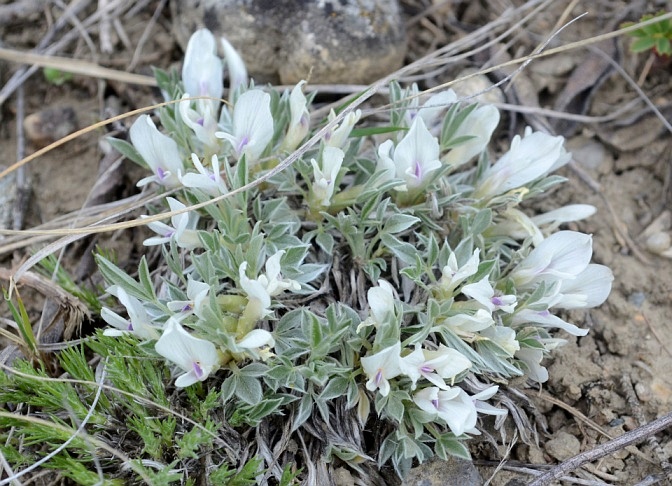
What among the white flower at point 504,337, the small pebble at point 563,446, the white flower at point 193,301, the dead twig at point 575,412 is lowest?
the small pebble at point 563,446

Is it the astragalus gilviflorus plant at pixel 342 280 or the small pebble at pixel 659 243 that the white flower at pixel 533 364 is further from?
the small pebble at pixel 659 243

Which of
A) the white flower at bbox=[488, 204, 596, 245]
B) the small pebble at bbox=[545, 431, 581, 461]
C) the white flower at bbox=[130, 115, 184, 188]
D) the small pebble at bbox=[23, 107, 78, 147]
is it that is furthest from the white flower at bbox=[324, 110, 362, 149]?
the small pebble at bbox=[23, 107, 78, 147]

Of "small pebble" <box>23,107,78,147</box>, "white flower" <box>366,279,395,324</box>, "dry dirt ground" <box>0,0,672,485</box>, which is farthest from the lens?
"small pebble" <box>23,107,78,147</box>

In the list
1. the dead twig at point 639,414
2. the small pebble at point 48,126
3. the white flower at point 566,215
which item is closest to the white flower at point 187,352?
the white flower at point 566,215

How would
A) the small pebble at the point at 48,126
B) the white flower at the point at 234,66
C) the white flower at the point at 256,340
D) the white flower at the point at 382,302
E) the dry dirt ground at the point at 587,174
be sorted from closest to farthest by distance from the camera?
1. the white flower at the point at 256,340
2. the white flower at the point at 382,302
3. the dry dirt ground at the point at 587,174
4. the white flower at the point at 234,66
5. the small pebble at the point at 48,126

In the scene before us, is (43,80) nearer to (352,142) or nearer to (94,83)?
(94,83)

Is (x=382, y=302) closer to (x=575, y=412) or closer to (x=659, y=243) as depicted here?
(x=575, y=412)

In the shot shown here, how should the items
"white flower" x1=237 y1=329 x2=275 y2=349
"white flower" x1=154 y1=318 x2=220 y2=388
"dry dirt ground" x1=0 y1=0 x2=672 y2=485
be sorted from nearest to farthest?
"white flower" x1=154 y1=318 x2=220 y2=388
"white flower" x1=237 y1=329 x2=275 y2=349
"dry dirt ground" x1=0 y1=0 x2=672 y2=485

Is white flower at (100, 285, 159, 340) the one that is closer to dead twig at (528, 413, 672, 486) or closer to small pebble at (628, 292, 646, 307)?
dead twig at (528, 413, 672, 486)
